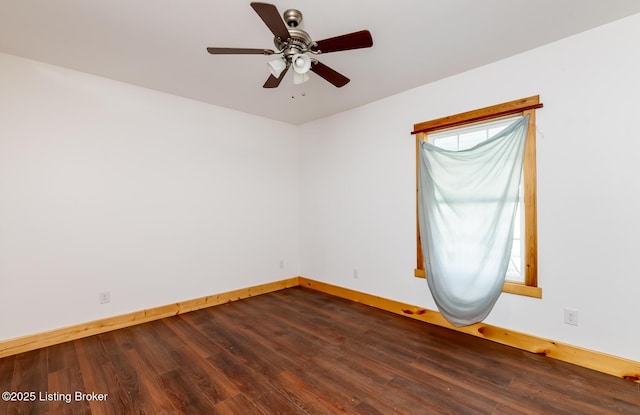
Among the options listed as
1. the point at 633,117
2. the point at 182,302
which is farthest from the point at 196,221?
the point at 633,117

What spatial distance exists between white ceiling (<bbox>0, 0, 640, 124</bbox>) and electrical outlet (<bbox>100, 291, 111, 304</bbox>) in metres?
2.24

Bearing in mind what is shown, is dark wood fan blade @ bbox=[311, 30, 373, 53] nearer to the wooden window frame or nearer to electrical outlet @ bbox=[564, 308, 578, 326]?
the wooden window frame

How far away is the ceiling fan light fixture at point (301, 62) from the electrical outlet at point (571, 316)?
277cm

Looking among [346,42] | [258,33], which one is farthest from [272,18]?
[258,33]

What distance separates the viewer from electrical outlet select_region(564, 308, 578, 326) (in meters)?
2.32

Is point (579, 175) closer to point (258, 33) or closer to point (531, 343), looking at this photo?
point (531, 343)

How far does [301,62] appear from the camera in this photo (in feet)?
6.43

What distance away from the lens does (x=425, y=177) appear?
10.1 ft

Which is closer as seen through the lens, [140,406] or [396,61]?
[140,406]

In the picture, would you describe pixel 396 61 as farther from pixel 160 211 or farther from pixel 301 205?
A: pixel 160 211

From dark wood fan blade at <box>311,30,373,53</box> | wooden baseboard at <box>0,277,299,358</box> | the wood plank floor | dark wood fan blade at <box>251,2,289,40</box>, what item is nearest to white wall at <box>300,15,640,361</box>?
the wood plank floor

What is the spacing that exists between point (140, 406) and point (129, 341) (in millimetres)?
1127

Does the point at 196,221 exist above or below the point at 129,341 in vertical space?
above

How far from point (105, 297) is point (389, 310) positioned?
311 centimetres
